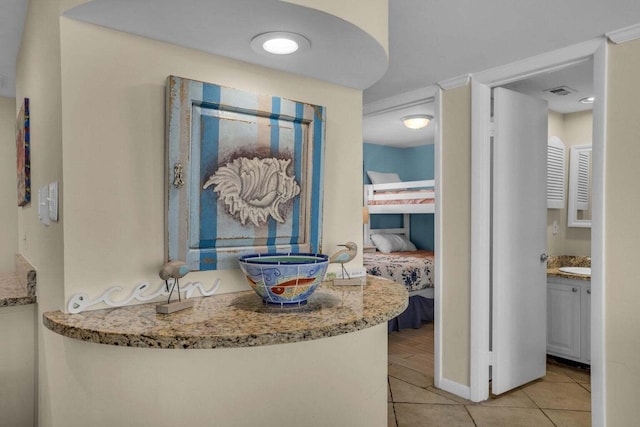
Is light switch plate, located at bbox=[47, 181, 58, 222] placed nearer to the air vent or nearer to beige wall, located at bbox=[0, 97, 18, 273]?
beige wall, located at bbox=[0, 97, 18, 273]

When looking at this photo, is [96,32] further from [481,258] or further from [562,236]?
[562,236]

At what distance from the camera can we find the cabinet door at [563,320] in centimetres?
339

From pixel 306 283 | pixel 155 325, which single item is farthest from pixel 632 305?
pixel 155 325

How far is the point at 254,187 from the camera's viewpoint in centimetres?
156

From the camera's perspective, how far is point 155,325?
113cm

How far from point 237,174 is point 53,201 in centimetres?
58

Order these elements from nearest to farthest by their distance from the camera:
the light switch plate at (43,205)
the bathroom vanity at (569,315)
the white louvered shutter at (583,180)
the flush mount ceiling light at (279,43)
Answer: the flush mount ceiling light at (279,43), the light switch plate at (43,205), the bathroom vanity at (569,315), the white louvered shutter at (583,180)

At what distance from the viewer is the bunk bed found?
14.4ft

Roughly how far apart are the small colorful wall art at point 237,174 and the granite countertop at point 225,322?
21cm

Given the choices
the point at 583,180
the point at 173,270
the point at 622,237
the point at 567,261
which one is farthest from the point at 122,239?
the point at 583,180

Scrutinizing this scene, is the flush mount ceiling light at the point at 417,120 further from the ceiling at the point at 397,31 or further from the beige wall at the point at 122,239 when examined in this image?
the beige wall at the point at 122,239

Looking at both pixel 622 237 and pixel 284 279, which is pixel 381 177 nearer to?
pixel 622 237

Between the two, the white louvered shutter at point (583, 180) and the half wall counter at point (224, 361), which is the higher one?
the white louvered shutter at point (583, 180)

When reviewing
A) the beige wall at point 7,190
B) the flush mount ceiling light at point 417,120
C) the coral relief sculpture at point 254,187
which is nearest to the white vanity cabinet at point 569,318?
the flush mount ceiling light at point 417,120
